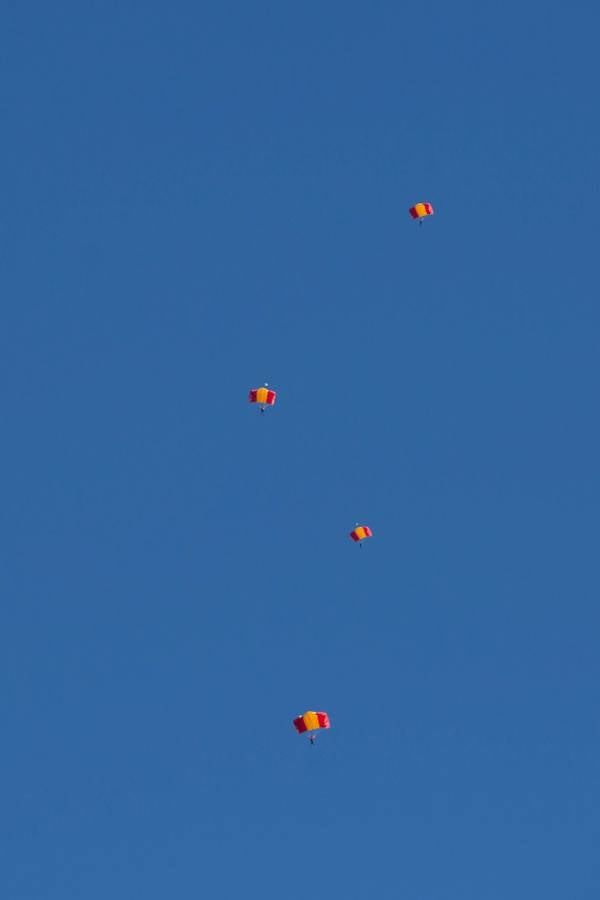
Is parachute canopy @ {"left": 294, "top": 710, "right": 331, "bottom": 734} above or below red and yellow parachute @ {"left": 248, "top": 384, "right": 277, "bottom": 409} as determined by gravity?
below

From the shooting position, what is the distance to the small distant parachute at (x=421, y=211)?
12125 centimetres

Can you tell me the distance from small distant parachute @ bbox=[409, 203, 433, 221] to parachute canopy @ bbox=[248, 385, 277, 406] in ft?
34.8

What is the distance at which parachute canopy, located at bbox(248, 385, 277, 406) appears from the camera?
388ft

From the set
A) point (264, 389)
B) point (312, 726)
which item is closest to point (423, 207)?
point (264, 389)

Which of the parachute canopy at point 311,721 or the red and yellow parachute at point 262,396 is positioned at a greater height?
the red and yellow parachute at point 262,396

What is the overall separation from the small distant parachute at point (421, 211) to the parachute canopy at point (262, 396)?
10.6 meters

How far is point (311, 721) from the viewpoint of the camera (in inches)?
4336

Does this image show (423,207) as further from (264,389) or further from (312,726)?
(312,726)

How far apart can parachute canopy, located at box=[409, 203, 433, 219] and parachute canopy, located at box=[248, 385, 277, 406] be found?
34.8 feet

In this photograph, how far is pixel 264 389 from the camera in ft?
392

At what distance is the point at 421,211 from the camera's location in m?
122

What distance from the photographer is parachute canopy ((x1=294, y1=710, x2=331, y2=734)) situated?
360 feet

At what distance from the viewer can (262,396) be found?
389ft

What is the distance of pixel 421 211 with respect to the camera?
122062 millimetres
